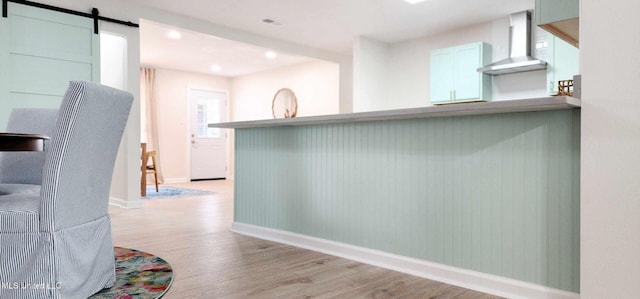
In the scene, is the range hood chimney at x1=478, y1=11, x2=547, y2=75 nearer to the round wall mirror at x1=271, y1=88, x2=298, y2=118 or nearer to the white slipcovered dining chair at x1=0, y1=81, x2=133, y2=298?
the round wall mirror at x1=271, y1=88, x2=298, y2=118

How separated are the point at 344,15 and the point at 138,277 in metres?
4.05

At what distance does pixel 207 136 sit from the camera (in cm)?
930

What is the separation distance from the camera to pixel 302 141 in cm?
303

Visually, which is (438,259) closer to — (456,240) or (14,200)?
(456,240)

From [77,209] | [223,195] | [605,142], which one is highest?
Answer: [605,142]

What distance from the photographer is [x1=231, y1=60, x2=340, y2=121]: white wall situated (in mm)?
7793

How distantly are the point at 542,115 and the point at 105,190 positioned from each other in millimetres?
2077

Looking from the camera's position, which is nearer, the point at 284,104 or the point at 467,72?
the point at 467,72

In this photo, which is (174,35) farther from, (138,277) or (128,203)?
(138,277)

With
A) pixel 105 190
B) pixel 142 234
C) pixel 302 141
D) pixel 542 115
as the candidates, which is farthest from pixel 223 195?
pixel 542 115

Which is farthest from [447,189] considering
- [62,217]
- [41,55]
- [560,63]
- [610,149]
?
[41,55]

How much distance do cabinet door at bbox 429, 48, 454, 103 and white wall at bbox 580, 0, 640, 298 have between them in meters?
3.98

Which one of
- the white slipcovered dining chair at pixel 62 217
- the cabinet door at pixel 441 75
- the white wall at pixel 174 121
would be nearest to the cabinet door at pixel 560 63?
the cabinet door at pixel 441 75

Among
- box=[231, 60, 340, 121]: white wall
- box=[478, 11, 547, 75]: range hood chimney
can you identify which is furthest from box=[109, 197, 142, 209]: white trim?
box=[478, 11, 547, 75]: range hood chimney
